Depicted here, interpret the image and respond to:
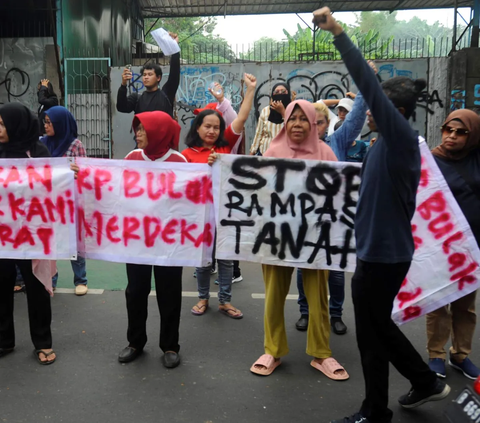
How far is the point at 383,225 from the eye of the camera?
8.68ft

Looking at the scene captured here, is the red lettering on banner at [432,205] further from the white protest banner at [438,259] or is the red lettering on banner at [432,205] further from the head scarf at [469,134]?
the head scarf at [469,134]

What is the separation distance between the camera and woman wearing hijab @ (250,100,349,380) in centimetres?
355

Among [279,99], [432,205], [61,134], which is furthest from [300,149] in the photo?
[61,134]

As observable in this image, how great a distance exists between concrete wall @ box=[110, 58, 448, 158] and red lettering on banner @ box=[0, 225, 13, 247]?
7.51m

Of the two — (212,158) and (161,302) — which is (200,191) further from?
(161,302)

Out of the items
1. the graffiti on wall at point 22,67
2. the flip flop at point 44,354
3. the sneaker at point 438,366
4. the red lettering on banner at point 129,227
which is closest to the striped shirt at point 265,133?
the red lettering on banner at point 129,227

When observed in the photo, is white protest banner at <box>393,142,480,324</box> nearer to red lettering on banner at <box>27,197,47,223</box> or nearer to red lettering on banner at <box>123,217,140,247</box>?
red lettering on banner at <box>123,217,140,247</box>

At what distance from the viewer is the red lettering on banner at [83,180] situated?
3.92m

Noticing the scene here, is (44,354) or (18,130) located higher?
(18,130)

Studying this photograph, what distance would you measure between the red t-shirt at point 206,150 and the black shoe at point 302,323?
154 centimetres

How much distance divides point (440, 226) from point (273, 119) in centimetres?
244

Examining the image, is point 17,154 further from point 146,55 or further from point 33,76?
point 146,55

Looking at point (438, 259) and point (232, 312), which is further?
point (232, 312)

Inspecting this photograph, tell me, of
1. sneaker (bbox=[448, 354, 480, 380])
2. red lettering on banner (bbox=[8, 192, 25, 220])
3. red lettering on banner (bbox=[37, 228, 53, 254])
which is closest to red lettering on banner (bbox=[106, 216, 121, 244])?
red lettering on banner (bbox=[37, 228, 53, 254])
